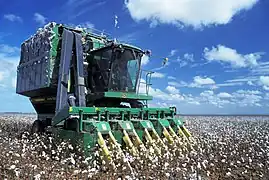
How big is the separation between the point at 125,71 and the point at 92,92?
55.5 inches

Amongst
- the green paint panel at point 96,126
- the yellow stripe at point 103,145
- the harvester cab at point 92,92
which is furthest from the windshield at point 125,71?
the yellow stripe at point 103,145

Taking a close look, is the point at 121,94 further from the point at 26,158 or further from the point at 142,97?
the point at 26,158

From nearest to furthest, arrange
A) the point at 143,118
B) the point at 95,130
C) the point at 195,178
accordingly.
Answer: the point at 195,178 → the point at 95,130 → the point at 143,118

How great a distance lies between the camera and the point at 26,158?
7406 mm

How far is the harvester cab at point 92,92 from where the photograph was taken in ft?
28.8

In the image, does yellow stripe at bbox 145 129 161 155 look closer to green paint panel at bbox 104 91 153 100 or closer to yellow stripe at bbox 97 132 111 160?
yellow stripe at bbox 97 132 111 160

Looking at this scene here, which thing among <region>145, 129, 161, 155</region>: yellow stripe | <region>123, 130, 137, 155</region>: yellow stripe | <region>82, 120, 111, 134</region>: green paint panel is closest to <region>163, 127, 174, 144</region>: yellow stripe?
<region>145, 129, 161, 155</region>: yellow stripe

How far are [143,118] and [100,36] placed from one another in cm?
436

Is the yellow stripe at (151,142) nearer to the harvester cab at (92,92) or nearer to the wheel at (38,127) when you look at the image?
the harvester cab at (92,92)

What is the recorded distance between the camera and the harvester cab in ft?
28.8

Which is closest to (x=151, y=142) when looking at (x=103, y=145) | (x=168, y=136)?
(x=168, y=136)

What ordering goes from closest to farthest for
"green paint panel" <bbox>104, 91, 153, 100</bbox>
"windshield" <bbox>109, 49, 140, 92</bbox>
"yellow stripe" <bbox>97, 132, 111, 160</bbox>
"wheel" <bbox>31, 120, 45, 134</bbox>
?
"yellow stripe" <bbox>97, 132, 111, 160</bbox>, "green paint panel" <bbox>104, 91, 153, 100</bbox>, "windshield" <bbox>109, 49, 140, 92</bbox>, "wheel" <bbox>31, 120, 45, 134</bbox>

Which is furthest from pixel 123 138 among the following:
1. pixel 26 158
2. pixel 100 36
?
pixel 100 36

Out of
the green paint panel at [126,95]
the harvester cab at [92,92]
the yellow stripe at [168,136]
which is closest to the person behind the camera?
the harvester cab at [92,92]
